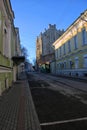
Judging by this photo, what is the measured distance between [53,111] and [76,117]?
1.18 meters

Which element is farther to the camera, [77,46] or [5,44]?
[77,46]

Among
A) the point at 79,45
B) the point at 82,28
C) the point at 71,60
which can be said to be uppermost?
the point at 82,28

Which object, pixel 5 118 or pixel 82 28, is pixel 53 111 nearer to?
pixel 5 118

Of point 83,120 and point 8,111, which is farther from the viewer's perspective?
point 8,111

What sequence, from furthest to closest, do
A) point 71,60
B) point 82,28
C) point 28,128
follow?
point 71,60, point 82,28, point 28,128

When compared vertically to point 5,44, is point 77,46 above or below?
above

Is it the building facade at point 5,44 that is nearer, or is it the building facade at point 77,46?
the building facade at point 5,44

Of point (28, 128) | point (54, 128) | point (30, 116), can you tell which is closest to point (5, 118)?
point (30, 116)

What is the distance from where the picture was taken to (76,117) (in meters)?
5.74

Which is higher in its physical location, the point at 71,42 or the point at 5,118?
the point at 71,42

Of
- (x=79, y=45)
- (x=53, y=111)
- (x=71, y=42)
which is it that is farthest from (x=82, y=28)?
(x=53, y=111)

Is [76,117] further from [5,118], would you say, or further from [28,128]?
[5,118]

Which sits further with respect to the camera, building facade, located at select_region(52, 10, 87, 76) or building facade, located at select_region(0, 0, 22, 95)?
building facade, located at select_region(52, 10, 87, 76)

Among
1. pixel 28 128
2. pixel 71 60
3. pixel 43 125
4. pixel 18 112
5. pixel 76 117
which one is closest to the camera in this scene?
pixel 28 128
